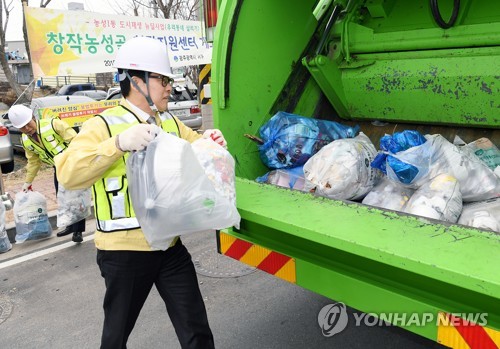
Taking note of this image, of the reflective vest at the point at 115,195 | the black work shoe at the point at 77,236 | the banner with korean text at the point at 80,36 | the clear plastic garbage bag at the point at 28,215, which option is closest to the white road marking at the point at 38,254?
the black work shoe at the point at 77,236

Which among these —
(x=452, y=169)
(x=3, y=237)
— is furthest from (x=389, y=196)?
(x=3, y=237)

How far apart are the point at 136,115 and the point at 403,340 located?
6.08ft

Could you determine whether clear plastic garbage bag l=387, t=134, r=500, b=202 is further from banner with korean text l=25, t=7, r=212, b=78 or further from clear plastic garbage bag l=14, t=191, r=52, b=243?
banner with korean text l=25, t=7, r=212, b=78

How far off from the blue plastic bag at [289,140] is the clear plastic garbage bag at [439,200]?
2.34 feet

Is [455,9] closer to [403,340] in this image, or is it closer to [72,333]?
[403,340]

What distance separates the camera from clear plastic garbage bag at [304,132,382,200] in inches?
84.5

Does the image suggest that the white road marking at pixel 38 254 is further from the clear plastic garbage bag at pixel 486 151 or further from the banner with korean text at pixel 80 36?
the clear plastic garbage bag at pixel 486 151

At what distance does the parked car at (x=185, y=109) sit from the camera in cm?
969

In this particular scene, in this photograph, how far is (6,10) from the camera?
9.31 metres

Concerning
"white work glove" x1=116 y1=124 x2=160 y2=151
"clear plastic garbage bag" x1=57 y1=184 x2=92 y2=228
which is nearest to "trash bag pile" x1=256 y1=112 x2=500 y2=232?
"white work glove" x1=116 y1=124 x2=160 y2=151

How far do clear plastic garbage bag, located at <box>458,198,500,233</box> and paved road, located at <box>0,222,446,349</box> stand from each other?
98cm

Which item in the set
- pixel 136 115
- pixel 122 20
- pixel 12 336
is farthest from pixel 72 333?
pixel 122 20

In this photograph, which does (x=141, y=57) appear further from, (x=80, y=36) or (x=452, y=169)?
(x=80, y=36)

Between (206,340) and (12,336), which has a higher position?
(206,340)
